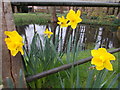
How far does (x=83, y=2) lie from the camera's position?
61cm

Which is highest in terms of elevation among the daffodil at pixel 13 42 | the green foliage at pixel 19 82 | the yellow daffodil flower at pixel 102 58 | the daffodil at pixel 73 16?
the daffodil at pixel 73 16

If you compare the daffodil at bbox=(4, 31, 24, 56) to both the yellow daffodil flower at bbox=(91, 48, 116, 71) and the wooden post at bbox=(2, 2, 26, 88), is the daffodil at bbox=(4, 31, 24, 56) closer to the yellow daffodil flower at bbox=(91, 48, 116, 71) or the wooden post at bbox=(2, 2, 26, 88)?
the wooden post at bbox=(2, 2, 26, 88)

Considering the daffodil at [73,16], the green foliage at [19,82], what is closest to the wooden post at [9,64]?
the green foliage at [19,82]

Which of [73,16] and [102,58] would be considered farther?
[73,16]

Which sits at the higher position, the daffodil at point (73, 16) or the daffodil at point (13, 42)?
the daffodil at point (73, 16)

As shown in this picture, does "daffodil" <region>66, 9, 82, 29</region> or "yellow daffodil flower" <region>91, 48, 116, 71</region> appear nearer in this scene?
"yellow daffodil flower" <region>91, 48, 116, 71</region>

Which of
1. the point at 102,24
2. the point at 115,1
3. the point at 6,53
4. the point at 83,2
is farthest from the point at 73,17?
the point at 102,24

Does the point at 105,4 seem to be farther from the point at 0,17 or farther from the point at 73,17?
the point at 0,17

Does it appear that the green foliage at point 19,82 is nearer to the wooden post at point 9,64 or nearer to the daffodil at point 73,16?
the wooden post at point 9,64

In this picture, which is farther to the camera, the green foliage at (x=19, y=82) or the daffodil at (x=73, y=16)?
the daffodil at (x=73, y=16)

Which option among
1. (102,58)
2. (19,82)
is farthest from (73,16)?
(19,82)

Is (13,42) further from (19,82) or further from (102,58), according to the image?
(102,58)

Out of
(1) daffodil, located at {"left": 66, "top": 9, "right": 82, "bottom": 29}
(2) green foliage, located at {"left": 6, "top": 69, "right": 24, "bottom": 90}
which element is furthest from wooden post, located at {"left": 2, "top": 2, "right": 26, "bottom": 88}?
(1) daffodil, located at {"left": 66, "top": 9, "right": 82, "bottom": 29}

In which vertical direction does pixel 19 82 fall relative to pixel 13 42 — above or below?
below
